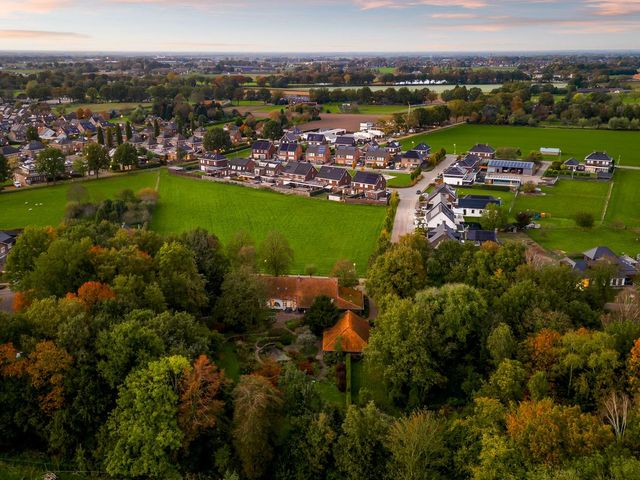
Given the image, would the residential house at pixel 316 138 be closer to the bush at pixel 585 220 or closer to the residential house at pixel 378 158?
the residential house at pixel 378 158

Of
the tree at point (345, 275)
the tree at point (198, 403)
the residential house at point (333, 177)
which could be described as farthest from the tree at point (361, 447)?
the residential house at point (333, 177)

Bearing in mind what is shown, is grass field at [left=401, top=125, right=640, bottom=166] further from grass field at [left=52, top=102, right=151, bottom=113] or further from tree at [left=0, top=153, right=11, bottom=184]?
grass field at [left=52, top=102, right=151, bottom=113]

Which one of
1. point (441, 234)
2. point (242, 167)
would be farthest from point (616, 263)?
point (242, 167)

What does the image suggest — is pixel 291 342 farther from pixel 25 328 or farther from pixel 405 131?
pixel 405 131

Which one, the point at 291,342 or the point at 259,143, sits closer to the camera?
the point at 291,342

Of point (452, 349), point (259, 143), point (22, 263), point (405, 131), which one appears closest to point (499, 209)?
point (452, 349)

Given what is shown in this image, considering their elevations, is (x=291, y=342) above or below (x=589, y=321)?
below

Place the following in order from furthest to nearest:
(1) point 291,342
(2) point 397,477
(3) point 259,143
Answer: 1. (3) point 259,143
2. (1) point 291,342
3. (2) point 397,477
